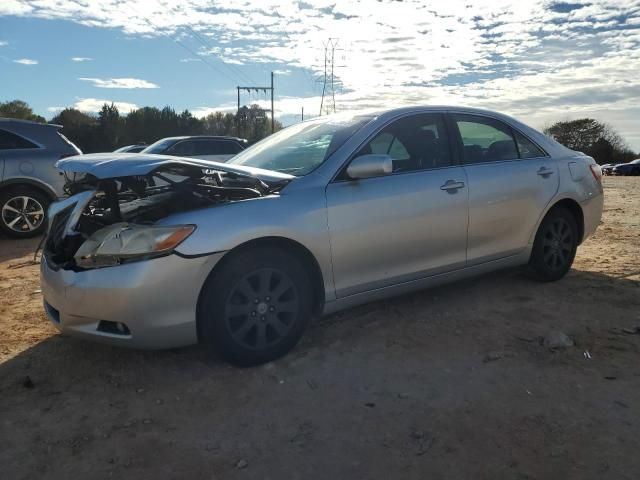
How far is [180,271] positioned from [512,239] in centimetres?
285

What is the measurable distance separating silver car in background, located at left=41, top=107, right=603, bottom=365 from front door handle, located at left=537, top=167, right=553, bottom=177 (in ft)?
0.05

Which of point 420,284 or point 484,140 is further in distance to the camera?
point 484,140

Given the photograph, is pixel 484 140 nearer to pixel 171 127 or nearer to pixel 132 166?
pixel 132 166

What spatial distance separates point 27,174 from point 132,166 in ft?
18.5

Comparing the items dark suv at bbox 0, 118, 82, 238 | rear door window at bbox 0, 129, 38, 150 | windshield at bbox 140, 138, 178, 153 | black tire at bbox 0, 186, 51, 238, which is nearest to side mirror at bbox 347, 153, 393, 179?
dark suv at bbox 0, 118, 82, 238

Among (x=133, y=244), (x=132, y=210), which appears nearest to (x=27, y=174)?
(x=132, y=210)

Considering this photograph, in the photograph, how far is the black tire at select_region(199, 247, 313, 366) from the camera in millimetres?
3076

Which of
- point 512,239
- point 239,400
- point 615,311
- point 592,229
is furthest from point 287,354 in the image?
point 592,229

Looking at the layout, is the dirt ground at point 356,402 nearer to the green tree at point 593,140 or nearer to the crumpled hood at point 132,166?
the crumpled hood at point 132,166

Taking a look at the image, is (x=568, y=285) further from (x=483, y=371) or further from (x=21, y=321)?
(x=21, y=321)

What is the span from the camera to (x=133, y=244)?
299 centimetres

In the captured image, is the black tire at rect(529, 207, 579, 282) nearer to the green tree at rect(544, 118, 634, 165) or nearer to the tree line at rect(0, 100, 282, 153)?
the tree line at rect(0, 100, 282, 153)

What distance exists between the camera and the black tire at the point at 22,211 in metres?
7.69

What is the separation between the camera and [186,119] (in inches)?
2613
